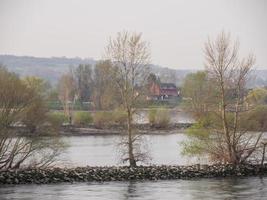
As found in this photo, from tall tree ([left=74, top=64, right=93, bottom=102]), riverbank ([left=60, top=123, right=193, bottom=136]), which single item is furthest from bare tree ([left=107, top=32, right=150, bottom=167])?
tall tree ([left=74, top=64, right=93, bottom=102])

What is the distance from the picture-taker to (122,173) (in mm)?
33594

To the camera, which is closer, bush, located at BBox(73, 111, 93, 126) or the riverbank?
the riverbank

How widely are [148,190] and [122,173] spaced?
4752 mm

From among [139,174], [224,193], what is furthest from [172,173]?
[224,193]

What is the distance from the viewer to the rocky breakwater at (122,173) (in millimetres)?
31625

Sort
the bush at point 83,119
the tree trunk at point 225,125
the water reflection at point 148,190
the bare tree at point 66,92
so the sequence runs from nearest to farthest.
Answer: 1. the water reflection at point 148,190
2. the tree trunk at point 225,125
3. the bush at point 83,119
4. the bare tree at point 66,92

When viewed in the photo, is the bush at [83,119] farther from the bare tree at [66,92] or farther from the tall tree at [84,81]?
the tall tree at [84,81]

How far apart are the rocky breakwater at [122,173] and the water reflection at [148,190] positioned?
45.6 inches

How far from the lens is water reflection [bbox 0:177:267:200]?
88.2 feet

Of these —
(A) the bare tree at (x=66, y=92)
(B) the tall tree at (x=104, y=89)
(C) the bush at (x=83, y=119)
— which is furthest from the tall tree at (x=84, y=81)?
(C) the bush at (x=83, y=119)

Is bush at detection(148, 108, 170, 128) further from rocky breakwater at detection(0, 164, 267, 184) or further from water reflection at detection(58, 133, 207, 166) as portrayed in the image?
rocky breakwater at detection(0, 164, 267, 184)

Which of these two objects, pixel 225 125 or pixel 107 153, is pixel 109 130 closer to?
pixel 107 153

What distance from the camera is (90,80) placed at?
115 metres

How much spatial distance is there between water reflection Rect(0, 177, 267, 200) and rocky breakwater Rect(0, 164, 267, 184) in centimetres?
116
